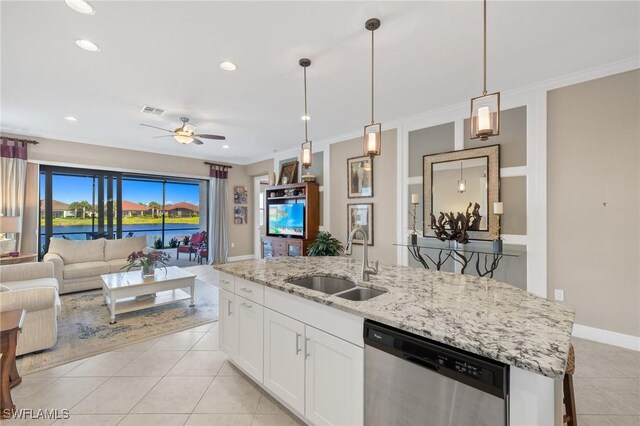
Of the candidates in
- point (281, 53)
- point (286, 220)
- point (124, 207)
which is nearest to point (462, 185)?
point (281, 53)

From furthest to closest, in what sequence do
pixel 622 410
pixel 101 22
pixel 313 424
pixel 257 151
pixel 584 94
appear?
pixel 257 151 → pixel 584 94 → pixel 101 22 → pixel 622 410 → pixel 313 424

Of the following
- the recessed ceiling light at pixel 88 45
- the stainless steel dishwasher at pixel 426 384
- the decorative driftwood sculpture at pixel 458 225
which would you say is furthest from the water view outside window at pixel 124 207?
the stainless steel dishwasher at pixel 426 384

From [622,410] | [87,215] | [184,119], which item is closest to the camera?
[622,410]

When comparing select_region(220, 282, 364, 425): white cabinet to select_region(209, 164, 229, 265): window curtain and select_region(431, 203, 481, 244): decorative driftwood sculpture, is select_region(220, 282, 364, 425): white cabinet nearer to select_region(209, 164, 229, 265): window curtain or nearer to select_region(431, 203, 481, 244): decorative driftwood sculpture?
select_region(431, 203, 481, 244): decorative driftwood sculpture

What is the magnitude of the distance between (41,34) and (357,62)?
267cm

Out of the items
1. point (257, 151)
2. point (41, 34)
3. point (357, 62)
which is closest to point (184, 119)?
point (41, 34)

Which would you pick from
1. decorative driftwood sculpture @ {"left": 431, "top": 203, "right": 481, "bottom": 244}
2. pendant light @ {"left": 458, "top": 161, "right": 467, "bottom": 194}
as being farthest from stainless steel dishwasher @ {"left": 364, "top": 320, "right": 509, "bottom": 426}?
pendant light @ {"left": 458, "top": 161, "right": 467, "bottom": 194}

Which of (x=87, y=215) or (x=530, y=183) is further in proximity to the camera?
(x=87, y=215)

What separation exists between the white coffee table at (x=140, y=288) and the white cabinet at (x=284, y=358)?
2415mm

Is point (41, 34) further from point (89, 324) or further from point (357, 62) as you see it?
point (89, 324)

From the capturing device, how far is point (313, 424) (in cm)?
163

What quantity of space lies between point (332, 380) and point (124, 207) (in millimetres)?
6372

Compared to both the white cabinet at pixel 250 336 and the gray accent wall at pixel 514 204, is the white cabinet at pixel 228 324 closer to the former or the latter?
the white cabinet at pixel 250 336

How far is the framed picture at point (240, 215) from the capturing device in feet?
25.1
